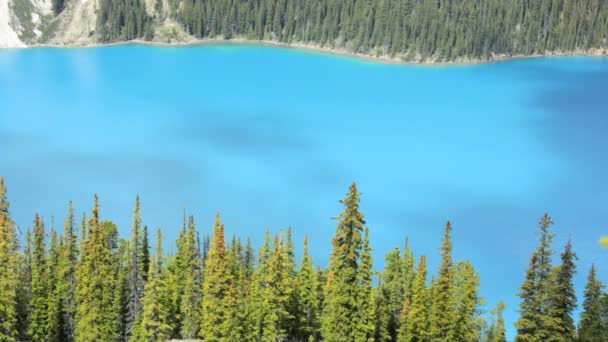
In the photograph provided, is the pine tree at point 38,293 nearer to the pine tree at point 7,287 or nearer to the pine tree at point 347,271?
the pine tree at point 7,287

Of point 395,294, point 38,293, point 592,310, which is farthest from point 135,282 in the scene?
point 592,310

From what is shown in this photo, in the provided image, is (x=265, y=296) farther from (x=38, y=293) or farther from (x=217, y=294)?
(x=38, y=293)

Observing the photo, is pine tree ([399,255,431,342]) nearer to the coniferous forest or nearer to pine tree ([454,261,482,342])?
the coniferous forest

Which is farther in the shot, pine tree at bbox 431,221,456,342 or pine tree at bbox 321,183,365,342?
pine tree at bbox 431,221,456,342

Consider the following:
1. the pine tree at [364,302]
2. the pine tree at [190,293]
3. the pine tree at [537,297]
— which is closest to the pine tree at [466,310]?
the pine tree at [364,302]

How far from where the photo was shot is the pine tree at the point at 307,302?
61281 millimetres

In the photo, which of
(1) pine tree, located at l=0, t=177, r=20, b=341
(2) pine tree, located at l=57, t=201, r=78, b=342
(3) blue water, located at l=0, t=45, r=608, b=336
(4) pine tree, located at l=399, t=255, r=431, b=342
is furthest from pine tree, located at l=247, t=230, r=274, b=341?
(3) blue water, located at l=0, t=45, r=608, b=336

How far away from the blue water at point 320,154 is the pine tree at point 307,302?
26766 millimetres

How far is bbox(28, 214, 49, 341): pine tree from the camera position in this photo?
6378 centimetres

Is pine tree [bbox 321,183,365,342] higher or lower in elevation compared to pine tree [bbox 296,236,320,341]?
higher

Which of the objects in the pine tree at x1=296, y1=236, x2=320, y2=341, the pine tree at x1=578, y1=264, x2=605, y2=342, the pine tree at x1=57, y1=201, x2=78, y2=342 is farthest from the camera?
the pine tree at x1=57, y1=201, x2=78, y2=342

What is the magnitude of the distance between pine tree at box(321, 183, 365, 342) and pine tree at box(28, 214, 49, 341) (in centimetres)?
2839

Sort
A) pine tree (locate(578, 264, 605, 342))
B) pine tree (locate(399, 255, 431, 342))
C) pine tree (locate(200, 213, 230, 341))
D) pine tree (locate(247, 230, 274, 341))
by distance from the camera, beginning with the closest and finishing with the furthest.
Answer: pine tree (locate(200, 213, 230, 341)), pine tree (locate(578, 264, 605, 342)), pine tree (locate(399, 255, 431, 342)), pine tree (locate(247, 230, 274, 341))

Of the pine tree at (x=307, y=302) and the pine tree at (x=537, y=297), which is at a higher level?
the pine tree at (x=537, y=297)
